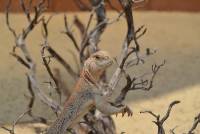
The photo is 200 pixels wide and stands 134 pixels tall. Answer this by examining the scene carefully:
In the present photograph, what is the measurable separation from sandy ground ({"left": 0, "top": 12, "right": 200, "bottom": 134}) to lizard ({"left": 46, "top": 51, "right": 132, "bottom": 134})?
0.97 meters

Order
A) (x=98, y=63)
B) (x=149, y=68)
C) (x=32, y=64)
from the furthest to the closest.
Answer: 1. (x=149, y=68)
2. (x=32, y=64)
3. (x=98, y=63)

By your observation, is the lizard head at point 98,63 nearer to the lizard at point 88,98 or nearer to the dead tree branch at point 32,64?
the lizard at point 88,98

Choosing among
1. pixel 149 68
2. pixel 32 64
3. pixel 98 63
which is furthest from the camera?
pixel 149 68

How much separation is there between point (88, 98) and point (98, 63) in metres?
0.13

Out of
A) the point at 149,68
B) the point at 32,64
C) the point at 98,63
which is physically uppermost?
the point at 98,63

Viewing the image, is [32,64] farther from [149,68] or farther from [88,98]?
[88,98]

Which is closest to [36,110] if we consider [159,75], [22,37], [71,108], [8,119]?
[8,119]

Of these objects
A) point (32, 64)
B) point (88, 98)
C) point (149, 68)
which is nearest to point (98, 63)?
point (88, 98)

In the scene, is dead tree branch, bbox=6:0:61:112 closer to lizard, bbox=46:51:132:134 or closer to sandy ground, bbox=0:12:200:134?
sandy ground, bbox=0:12:200:134

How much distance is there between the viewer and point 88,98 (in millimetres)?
2047

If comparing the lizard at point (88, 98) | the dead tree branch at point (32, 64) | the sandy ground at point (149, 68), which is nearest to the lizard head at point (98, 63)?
the lizard at point (88, 98)

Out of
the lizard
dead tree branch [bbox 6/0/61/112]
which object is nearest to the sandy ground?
dead tree branch [bbox 6/0/61/112]

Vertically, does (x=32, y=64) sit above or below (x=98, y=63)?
below

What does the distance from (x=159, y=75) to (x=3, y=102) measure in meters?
0.95
